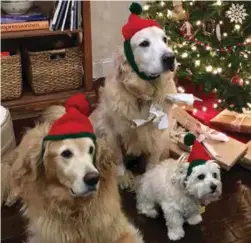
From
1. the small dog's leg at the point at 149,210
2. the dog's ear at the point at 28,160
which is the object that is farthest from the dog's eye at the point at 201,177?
the dog's ear at the point at 28,160

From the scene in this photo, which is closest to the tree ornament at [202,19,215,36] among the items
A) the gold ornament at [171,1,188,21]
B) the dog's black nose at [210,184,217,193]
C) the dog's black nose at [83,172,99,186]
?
the gold ornament at [171,1,188,21]

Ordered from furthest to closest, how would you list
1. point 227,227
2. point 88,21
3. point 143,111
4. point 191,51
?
point 88,21
point 191,51
point 143,111
point 227,227

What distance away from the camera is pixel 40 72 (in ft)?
A: 8.82

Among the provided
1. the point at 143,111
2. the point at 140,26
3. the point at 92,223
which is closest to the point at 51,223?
the point at 92,223

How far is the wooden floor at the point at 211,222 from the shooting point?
1.78 metres

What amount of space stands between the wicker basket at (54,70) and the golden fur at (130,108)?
726mm

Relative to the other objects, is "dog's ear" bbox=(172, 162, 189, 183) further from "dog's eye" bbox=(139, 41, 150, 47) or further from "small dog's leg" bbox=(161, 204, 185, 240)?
"dog's eye" bbox=(139, 41, 150, 47)

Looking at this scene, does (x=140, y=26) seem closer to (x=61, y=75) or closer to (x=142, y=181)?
(x=142, y=181)

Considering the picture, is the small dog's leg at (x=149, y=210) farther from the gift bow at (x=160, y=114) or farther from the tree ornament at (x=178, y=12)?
the tree ornament at (x=178, y=12)

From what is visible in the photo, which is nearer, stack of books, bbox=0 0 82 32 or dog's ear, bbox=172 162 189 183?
dog's ear, bbox=172 162 189 183

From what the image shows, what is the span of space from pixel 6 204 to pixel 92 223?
64 cm

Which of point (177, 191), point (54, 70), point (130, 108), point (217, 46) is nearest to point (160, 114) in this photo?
point (130, 108)

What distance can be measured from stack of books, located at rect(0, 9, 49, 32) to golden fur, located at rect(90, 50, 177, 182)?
2.51 feet

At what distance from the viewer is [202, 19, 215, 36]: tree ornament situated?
7.90ft
